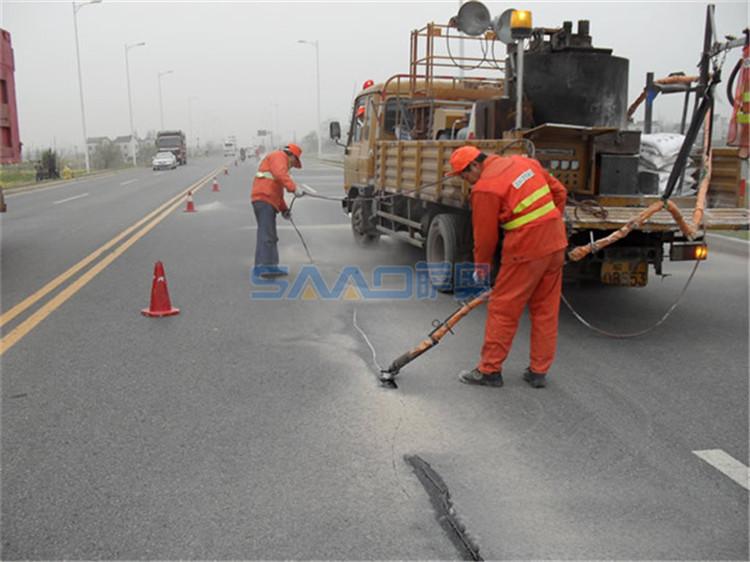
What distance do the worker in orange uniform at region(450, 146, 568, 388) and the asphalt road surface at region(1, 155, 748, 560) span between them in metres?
0.28

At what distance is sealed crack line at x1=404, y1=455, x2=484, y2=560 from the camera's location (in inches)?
116

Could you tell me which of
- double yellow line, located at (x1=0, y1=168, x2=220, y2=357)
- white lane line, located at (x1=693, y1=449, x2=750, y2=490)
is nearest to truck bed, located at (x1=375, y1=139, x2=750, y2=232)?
white lane line, located at (x1=693, y1=449, x2=750, y2=490)

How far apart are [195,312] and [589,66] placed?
4.62m

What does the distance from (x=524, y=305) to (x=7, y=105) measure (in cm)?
914

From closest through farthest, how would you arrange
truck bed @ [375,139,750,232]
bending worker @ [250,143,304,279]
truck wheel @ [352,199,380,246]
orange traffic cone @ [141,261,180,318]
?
truck bed @ [375,139,750,232] → orange traffic cone @ [141,261,180,318] → bending worker @ [250,143,304,279] → truck wheel @ [352,199,380,246]

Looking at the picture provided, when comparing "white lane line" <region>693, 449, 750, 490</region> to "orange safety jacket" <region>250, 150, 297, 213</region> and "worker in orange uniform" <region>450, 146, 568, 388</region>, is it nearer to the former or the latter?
"worker in orange uniform" <region>450, 146, 568, 388</region>

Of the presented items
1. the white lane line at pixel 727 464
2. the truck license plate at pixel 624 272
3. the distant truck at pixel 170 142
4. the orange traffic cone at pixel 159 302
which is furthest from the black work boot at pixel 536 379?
the distant truck at pixel 170 142

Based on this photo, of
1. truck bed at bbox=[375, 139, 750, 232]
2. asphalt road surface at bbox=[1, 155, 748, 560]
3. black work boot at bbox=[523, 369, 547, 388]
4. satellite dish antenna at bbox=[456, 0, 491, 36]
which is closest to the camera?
asphalt road surface at bbox=[1, 155, 748, 560]

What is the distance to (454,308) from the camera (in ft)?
24.0

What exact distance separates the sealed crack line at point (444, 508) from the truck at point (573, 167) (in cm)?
Result: 267

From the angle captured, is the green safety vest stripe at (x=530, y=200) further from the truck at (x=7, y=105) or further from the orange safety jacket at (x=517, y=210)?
the truck at (x=7, y=105)

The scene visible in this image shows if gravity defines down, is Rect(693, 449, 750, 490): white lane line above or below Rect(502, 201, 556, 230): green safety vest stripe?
below

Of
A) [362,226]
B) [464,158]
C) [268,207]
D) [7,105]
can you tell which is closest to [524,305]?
[464,158]

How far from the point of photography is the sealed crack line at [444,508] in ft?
9.70
